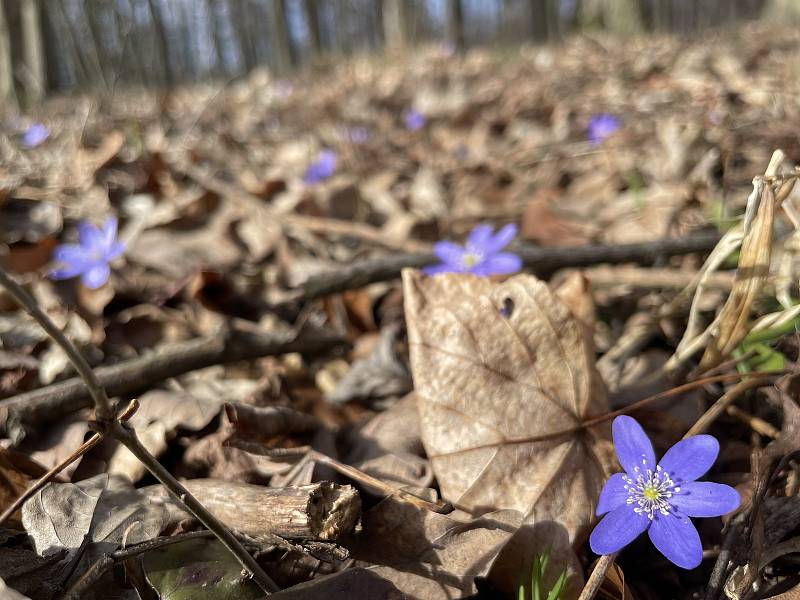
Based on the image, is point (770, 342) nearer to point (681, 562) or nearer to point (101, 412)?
point (681, 562)

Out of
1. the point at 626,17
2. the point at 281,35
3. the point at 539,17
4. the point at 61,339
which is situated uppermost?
the point at 61,339

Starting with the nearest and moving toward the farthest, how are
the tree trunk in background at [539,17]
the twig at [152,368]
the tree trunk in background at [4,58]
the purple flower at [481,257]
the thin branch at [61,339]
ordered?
the thin branch at [61,339] < the twig at [152,368] < the purple flower at [481,257] < the tree trunk in background at [4,58] < the tree trunk in background at [539,17]

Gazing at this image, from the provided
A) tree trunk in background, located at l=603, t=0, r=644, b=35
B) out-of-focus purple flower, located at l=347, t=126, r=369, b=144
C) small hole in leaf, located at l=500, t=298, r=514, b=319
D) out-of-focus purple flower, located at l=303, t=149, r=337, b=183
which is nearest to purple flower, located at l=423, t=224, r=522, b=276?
small hole in leaf, located at l=500, t=298, r=514, b=319

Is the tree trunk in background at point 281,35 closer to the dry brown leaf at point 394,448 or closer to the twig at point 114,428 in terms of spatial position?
the dry brown leaf at point 394,448

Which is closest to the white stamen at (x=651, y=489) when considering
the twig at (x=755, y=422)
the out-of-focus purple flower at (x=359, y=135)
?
the twig at (x=755, y=422)

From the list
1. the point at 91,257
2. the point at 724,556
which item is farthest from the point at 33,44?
the point at 724,556

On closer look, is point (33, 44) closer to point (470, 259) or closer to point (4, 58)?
point (4, 58)
